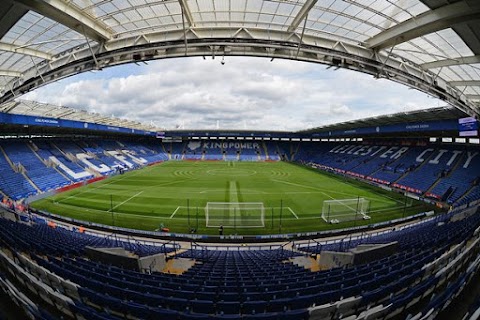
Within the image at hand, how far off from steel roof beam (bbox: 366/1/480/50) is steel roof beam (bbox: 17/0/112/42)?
14.4 m

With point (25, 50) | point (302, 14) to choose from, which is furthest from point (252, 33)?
point (25, 50)

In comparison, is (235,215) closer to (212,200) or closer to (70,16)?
(212,200)

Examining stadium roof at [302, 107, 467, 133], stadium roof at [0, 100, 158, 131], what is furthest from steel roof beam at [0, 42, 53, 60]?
stadium roof at [302, 107, 467, 133]

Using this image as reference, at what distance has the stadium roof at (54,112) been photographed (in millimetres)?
24562

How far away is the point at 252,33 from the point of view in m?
12.2

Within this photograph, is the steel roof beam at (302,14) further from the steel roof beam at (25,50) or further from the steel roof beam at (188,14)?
the steel roof beam at (25,50)

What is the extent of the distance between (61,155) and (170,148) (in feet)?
126

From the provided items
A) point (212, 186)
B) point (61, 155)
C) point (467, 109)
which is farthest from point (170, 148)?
point (467, 109)

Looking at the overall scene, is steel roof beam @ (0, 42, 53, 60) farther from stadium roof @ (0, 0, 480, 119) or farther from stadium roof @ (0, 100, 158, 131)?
stadium roof @ (0, 100, 158, 131)

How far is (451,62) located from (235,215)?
18.6 metres

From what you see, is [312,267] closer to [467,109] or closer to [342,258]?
[342,258]

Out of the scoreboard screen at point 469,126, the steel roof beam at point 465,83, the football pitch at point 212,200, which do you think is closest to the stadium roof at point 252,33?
the steel roof beam at point 465,83

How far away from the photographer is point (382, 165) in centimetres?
4366

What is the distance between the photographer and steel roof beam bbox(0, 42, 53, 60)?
12789mm
